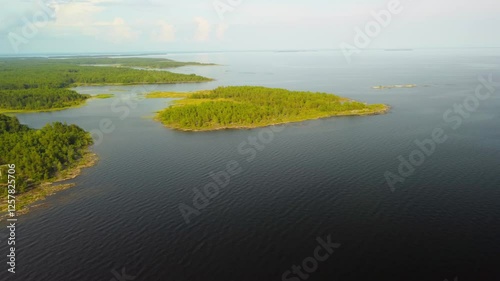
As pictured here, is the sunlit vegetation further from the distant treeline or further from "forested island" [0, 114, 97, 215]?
"forested island" [0, 114, 97, 215]

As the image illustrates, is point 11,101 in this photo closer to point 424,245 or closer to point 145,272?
point 145,272

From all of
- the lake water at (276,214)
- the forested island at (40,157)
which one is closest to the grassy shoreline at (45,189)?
the forested island at (40,157)

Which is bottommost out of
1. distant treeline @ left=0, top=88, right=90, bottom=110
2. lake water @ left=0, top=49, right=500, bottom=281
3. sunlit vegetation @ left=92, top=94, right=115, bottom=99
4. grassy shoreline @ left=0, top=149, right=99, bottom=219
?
distant treeline @ left=0, top=88, right=90, bottom=110

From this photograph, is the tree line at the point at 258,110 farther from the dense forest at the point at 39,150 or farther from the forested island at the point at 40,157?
the forested island at the point at 40,157

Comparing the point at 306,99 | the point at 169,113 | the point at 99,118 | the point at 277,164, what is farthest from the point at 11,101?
the point at 277,164

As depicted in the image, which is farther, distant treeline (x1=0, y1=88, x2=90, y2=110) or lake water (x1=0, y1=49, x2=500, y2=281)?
distant treeline (x1=0, y1=88, x2=90, y2=110)

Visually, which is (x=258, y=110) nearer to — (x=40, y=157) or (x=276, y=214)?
(x=40, y=157)

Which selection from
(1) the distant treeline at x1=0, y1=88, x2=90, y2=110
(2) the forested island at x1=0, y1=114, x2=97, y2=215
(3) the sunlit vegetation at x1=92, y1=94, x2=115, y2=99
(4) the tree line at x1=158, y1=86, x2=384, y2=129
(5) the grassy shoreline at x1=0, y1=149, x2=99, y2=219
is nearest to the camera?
(5) the grassy shoreline at x1=0, y1=149, x2=99, y2=219

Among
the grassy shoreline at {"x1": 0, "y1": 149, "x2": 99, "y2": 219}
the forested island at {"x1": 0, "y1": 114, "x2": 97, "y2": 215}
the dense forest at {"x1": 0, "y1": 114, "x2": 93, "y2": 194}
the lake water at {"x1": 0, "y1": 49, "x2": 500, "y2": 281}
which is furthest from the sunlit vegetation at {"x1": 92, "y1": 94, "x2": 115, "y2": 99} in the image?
the grassy shoreline at {"x1": 0, "y1": 149, "x2": 99, "y2": 219}

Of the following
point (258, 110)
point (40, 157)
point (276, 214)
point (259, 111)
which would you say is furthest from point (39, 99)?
point (276, 214)
